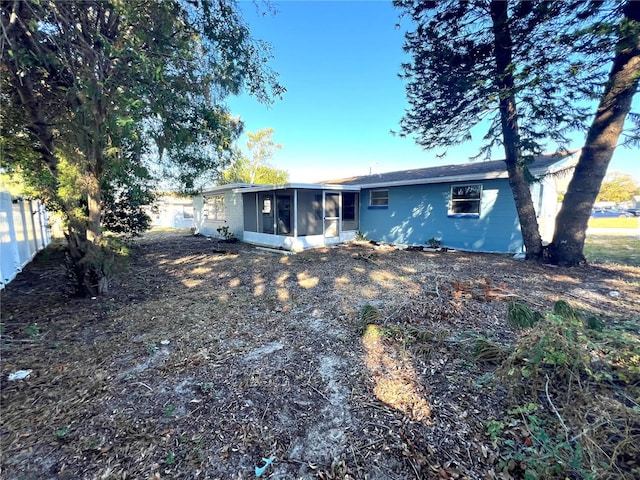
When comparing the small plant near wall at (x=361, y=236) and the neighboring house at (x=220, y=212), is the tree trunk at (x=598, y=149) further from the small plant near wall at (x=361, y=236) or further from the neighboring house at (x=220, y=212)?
the neighboring house at (x=220, y=212)

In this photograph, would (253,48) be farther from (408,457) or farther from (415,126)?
(408,457)

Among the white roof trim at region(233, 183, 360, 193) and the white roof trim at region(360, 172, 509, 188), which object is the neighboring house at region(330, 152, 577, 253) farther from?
the white roof trim at region(233, 183, 360, 193)

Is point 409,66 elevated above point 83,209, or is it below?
above

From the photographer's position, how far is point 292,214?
1141cm

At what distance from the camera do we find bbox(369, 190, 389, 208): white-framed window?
1275cm

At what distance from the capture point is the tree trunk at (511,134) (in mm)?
6922

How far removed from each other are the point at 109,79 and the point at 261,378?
467cm

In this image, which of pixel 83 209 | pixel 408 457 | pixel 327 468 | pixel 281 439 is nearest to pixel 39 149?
pixel 83 209

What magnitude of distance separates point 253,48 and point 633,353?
7115mm

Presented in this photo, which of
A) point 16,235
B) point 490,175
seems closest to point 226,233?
point 16,235

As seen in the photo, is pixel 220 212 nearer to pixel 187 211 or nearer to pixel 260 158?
pixel 187 211

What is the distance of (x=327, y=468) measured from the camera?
76.2 inches

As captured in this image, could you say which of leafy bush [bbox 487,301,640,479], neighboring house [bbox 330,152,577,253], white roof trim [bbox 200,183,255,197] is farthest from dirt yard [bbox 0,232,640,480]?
white roof trim [bbox 200,183,255,197]

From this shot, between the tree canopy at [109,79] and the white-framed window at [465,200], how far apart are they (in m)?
7.46
